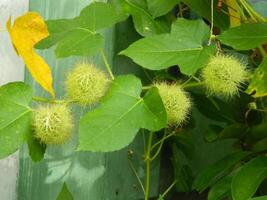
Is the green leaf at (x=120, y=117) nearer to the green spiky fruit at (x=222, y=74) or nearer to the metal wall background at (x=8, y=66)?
the green spiky fruit at (x=222, y=74)

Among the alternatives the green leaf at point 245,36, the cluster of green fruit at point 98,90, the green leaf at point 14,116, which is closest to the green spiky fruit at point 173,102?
the cluster of green fruit at point 98,90

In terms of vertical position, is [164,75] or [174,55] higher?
[174,55]

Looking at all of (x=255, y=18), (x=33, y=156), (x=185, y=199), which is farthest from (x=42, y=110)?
(x=185, y=199)

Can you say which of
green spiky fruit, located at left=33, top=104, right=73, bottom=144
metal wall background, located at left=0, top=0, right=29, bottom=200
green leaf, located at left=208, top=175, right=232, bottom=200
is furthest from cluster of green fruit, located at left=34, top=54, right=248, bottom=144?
green leaf, located at left=208, top=175, right=232, bottom=200

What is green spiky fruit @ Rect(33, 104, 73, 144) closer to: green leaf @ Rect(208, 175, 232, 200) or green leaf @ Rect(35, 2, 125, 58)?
green leaf @ Rect(35, 2, 125, 58)

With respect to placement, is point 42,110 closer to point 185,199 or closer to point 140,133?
point 140,133

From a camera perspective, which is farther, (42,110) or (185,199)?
(185,199)

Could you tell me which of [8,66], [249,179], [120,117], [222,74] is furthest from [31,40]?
[249,179]
